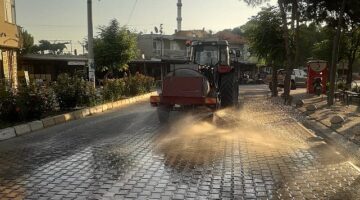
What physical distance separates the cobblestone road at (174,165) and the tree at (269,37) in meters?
16.1

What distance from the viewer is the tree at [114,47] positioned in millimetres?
37844

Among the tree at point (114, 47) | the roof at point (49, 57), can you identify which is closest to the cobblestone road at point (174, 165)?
the tree at point (114, 47)

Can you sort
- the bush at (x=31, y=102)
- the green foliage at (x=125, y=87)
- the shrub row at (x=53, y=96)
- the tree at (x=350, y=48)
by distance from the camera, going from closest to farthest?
the shrub row at (x=53, y=96)
the bush at (x=31, y=102)
the green foliage at (x=125, y=87)
the tree at (x=350, y=48)

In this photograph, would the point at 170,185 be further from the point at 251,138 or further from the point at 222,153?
the point at 251,138

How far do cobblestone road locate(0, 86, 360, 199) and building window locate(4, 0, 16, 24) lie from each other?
41.5ft

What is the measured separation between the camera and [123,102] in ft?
72.2

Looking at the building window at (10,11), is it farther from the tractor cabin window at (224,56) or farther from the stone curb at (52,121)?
the tractor cabin window at (224,56)

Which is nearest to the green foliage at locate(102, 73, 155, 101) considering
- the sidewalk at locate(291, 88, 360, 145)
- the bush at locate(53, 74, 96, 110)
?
the bush at locate(53, 74, 96, 110)

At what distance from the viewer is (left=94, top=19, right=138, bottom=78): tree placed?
37844 millimetres

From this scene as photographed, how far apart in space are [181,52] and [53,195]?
190ft

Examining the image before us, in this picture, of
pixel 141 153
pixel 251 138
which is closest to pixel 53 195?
pixel 141 153

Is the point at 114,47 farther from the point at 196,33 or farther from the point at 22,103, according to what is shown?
the point at 196,33

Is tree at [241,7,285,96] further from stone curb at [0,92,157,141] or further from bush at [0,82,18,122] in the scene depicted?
bush at [0,82,18,122]

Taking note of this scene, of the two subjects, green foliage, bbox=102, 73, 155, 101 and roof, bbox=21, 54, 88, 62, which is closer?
green foliage, bbox=102, 73, 155, 101
